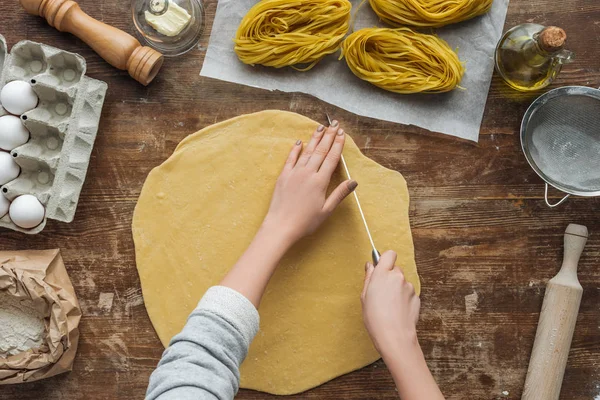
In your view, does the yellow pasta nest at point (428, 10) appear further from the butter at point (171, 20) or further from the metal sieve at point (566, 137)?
the butter at point (171, 20)

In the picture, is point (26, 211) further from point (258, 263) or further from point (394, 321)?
Result: point (394, 321)

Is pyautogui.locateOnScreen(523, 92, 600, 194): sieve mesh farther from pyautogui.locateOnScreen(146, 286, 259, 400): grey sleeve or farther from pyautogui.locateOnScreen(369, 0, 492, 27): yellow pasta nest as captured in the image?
pyautogui.locateOnScreen(146, 286, 259, 400): grey sleeve

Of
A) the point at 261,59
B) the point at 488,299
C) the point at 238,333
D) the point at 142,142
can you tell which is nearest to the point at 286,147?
the point at 261,59

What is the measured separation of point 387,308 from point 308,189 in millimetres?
382

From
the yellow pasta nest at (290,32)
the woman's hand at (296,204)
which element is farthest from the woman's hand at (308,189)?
the yellow pasta nest at (290,32)

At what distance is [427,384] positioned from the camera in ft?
4.45

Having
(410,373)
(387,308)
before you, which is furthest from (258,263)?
(410,373)

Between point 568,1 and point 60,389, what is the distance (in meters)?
1.87

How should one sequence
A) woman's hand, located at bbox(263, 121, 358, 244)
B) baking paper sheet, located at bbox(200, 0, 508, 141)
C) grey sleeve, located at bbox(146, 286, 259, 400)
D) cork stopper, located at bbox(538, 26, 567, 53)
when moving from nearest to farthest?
grey sleeve, located at bbox(146, 286, 259, 400) → cork stopper, located at bbox(538, 26, 567, 53) → woman's hand, located at bbox(263, 121, 358, 244) → baking paper sheet, located at bbox(200, 0, 508, 141)

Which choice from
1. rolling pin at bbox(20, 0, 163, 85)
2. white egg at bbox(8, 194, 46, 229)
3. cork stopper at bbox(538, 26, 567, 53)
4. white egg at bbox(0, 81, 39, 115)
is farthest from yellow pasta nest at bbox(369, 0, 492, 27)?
white egg at bbox(8, 194, 46, 229)

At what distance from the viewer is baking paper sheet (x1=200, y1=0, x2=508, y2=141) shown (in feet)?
5.13

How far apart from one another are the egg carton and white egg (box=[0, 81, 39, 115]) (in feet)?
0.07

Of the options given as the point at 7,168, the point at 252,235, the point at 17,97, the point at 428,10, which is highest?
the point at 428,10

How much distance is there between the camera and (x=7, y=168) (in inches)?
57.4
